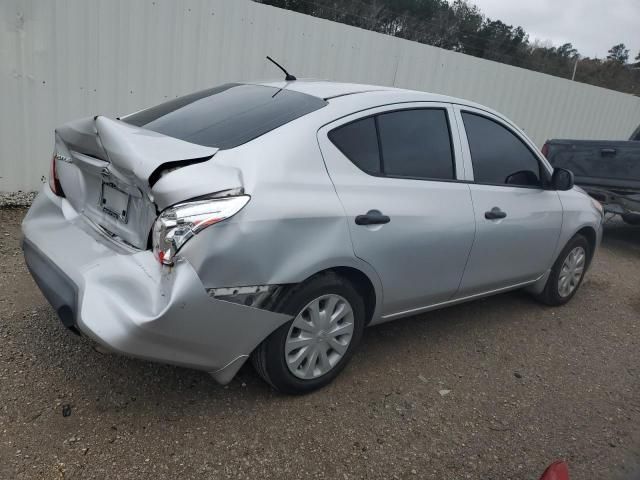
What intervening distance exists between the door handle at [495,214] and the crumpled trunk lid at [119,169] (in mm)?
1884

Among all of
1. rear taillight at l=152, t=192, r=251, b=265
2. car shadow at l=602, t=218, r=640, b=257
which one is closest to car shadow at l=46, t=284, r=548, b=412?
rear taillight at l=152, t=192, r=251, b=265

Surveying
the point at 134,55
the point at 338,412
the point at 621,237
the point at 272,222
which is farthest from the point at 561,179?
the point at 621,237

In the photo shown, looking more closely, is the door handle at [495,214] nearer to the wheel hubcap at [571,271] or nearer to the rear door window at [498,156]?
the rear door window at [498,156]

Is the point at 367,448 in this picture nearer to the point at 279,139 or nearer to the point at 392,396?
the point at 392,396

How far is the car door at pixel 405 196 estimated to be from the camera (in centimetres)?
282

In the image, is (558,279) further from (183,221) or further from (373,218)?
(183,221)

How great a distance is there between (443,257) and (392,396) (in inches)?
34.8

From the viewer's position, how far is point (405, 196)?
9.97 feet

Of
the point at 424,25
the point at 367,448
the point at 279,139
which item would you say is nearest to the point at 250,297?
the point at 279,139

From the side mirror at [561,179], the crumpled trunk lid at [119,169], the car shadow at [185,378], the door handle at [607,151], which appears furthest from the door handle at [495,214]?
the door handle at [607,151]

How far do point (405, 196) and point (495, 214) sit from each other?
86cm

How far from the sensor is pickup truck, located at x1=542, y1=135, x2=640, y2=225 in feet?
21.9

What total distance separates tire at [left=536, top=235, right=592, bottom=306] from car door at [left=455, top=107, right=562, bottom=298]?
0.84 ft

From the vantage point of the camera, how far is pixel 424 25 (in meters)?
17.4
